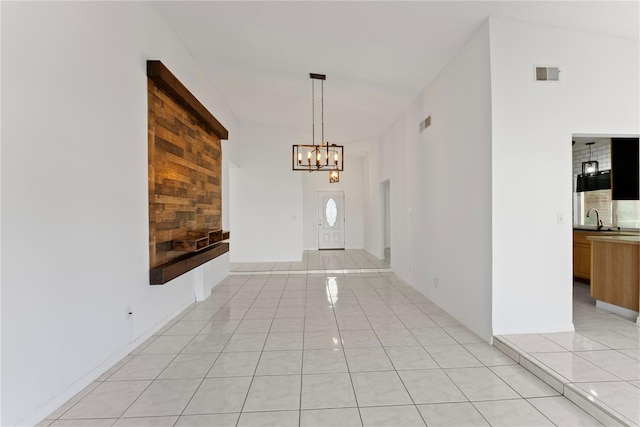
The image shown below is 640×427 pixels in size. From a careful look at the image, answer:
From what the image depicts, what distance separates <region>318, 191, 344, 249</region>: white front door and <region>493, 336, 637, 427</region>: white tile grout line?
8.15 metres

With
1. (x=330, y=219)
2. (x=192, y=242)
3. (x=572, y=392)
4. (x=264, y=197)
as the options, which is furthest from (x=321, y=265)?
(x=572, y=392)

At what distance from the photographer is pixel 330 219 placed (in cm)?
1098

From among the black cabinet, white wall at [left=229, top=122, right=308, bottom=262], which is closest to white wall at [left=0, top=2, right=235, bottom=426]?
white wall at [left=229, top=122, right=308, bottom=262]

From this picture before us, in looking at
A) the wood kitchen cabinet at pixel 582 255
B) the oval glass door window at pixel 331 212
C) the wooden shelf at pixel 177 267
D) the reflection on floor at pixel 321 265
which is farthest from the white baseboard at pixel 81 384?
the oval glass door window at pixel 331 212

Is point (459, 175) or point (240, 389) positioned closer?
point (240, 389)

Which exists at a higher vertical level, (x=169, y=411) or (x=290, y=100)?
(x=290, y=100)

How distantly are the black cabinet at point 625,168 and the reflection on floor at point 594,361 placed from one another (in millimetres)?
2137

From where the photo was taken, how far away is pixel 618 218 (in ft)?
19.9

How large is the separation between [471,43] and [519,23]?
458 mm

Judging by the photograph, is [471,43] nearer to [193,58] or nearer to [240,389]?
[193,58]

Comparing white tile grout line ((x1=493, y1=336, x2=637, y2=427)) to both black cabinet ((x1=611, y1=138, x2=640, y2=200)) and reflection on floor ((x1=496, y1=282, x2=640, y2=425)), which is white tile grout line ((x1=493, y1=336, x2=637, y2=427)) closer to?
reflection on floor ((x1=496, y1=282, x2=640, y2=425))

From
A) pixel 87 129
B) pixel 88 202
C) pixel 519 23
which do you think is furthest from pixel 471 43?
pixel 88 202

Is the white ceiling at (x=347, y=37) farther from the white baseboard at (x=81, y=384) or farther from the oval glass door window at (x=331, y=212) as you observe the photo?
the oval glass door window at (x=331, y=212)

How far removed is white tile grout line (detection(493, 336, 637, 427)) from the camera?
1.95 m
